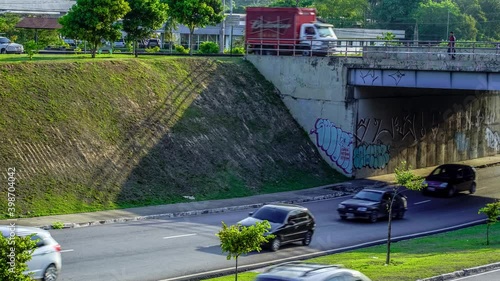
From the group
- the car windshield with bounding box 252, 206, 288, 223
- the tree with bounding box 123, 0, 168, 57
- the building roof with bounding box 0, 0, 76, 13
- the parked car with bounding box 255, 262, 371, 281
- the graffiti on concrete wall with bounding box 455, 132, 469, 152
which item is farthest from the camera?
the building roof with bounding box 0, 0, 76, 13

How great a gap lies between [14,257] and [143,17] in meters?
35.7

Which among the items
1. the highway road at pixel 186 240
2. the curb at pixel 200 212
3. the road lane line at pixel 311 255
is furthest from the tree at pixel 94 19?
the road lane line at pixel 311 255

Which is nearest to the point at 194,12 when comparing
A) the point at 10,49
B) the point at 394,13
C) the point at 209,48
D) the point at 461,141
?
the point at 209,48

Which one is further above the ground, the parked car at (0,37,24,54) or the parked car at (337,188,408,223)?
the parked car at (0,37,24,54)

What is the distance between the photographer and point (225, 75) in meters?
47.8

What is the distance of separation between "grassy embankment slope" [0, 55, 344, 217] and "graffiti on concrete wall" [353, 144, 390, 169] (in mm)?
1618

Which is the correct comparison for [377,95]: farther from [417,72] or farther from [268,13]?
[268,13]

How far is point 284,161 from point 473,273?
22.6m

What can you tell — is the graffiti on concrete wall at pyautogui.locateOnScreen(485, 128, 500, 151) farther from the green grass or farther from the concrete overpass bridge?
the green grass

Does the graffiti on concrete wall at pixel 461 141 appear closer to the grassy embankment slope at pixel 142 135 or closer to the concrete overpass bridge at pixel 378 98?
the concrete overpass bridge at pixel 378 98

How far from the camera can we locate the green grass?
21125mm

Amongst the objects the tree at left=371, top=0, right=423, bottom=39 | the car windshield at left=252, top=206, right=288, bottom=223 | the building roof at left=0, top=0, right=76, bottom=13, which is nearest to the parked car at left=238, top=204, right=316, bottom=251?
the car windshield at left=252, top=206, right=288, bottom=223

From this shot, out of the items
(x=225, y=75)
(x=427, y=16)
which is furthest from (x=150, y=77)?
(x=427, y=16)

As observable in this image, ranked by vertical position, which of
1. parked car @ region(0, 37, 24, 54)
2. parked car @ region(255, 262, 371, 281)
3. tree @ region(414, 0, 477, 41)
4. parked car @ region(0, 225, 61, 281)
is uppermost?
tree @ region(414, 0, 477, 41)
